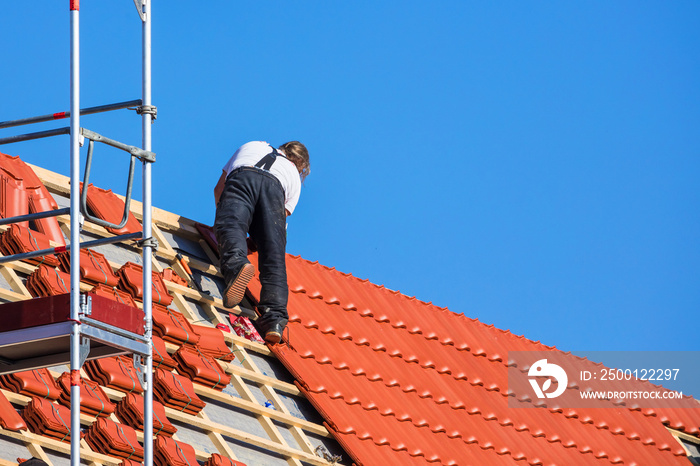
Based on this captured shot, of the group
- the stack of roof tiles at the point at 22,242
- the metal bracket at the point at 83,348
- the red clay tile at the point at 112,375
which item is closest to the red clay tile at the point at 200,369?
the red clay tile at the point at 112,375

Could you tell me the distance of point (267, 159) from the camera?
763cm

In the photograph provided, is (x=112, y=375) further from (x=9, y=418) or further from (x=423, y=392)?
(x=423, y=392)

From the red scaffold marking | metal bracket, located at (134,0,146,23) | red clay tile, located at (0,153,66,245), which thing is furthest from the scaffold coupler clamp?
red clay tile, located at (0,153,66,245)

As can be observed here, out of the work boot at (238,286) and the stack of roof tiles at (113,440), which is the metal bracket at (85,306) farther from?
the work boot at (238,286)

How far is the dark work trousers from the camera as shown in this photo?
24.1ft

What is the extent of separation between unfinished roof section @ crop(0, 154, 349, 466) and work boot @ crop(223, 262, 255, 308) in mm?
173

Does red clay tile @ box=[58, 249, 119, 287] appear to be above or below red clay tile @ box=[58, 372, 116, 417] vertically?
above

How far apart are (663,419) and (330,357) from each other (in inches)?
146

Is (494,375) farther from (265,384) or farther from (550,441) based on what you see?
(265,384)

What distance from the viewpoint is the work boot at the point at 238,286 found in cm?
710

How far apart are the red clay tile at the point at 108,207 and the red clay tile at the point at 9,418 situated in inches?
90.4

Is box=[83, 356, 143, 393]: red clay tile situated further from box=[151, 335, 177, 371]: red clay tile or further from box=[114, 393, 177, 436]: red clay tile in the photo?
box=[151, 335, 177, 371]: red clay tile

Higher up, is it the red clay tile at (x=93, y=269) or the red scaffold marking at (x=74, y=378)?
the red clay tile at (x=93, y=269)

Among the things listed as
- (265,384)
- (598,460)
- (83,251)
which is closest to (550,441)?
(598,460)
